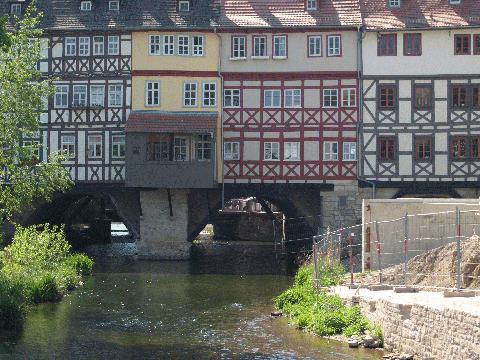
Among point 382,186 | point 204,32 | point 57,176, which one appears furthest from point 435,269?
point 204,32

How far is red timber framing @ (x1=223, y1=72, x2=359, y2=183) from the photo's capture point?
3956cm

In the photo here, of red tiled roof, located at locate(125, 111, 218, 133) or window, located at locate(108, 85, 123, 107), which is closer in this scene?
red tiled roof, located at locate(125, 111, 218, 133)

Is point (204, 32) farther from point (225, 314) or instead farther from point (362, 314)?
point (362, 314)

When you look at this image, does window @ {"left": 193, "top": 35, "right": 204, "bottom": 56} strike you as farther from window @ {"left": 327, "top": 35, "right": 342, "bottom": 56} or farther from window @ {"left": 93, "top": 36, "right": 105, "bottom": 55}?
window @ {"left": 327, "top": 35, "right": 342, "bottom": 56}

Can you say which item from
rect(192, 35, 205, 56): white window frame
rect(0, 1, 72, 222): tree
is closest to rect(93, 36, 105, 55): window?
rect(192, 35, 205, 56): white window frame

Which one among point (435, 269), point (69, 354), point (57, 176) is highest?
point (57, 176)

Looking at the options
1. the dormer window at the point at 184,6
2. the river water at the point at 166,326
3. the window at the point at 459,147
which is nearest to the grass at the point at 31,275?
the river water at the point at 166,326

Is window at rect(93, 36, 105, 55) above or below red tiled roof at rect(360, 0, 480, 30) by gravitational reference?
below

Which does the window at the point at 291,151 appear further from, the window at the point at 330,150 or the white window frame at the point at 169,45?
the white window frame at the point at 169,45

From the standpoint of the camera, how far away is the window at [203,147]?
3953 cm

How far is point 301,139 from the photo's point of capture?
3981cm

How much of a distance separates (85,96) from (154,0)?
539 centimetres

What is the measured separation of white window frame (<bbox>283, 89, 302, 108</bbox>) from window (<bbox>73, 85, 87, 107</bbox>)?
29.4 ft

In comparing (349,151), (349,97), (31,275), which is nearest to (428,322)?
(31,275)
